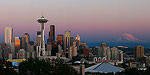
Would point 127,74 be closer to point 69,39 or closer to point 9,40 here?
point 9,40

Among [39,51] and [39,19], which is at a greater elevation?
[39,19]

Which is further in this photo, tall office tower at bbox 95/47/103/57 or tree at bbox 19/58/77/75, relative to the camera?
tall office tower at bbox 95/47/103/57

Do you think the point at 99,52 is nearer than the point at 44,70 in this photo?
No

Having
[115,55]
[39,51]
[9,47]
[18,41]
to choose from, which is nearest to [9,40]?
[18,41]

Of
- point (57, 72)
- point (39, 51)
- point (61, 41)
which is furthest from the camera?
point (61, 41)

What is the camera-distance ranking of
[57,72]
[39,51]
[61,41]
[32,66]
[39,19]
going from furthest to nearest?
[61,41], [39,51], [39,19], [32,66], [57,72]

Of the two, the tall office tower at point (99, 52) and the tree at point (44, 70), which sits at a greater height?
the tree at point (44, 70)

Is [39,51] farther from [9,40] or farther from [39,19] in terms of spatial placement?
[9,40]

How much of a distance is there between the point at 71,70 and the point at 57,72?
1.43 meters

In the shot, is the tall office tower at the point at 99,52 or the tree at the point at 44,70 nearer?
the tree at the point at 44,70

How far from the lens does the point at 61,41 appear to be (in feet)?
432

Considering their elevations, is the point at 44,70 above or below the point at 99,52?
above

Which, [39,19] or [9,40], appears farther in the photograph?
[9,40]

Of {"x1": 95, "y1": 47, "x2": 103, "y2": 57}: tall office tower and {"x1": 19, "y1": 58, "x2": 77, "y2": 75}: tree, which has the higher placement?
{"x1": 19, "y1": 58, "x2": 77, "y2": 75}: tree
